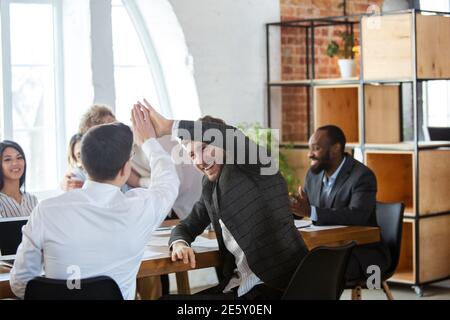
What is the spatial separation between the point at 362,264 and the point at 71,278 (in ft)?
7.78

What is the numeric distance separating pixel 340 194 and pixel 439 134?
2.07m

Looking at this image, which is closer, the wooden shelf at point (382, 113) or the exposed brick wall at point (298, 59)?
the wooden shelf at point (382, 113)

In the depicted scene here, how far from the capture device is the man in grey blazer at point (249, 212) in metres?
3.64

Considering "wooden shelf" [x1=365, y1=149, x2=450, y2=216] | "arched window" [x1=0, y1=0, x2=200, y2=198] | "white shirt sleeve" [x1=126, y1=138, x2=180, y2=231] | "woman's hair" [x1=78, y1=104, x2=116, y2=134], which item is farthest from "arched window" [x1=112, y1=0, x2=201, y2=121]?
"white shirt sleeve" [x1=126, y1=138, x2=180, y2=231]

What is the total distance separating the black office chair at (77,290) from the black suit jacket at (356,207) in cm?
213

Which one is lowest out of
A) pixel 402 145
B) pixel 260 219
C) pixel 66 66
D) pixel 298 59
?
pixel 260 219

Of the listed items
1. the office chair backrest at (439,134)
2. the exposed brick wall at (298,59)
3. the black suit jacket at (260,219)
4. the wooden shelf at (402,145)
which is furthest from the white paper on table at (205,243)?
the exposed brick wall at (298,59)

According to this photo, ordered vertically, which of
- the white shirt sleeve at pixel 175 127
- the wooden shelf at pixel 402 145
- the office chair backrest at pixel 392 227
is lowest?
the office chair backrest at pixel 392 227

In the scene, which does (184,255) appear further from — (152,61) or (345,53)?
(345,53)

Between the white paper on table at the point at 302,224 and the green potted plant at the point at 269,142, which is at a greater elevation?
the green potted plant at the point at 269,142

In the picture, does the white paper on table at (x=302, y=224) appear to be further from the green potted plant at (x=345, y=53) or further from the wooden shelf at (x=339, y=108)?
the green potted plant at (x=345, y=53)

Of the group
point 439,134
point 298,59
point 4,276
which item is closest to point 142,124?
point 4,276

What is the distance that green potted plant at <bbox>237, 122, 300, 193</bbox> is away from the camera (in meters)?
7.05

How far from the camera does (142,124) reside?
11.4 feet
